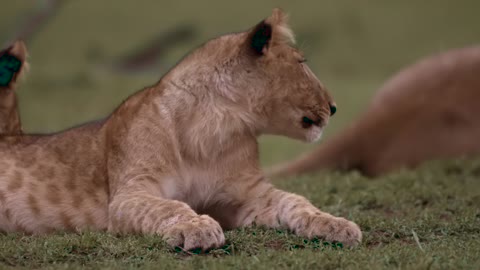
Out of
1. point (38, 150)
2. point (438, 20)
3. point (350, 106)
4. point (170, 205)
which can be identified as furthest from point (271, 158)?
point (438, 20)

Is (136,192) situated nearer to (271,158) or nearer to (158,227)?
(158,227)

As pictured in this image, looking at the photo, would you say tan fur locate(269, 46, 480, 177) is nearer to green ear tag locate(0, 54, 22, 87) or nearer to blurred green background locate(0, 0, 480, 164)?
green ear tag locate(0, 54, 22, 87)

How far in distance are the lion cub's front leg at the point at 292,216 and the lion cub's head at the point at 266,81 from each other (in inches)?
10.9

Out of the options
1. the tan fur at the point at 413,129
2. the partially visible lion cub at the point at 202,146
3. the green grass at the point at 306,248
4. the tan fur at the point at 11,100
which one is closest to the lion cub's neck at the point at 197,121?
the partially visible lion cub at the point at 202,146

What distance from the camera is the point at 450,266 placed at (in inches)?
104

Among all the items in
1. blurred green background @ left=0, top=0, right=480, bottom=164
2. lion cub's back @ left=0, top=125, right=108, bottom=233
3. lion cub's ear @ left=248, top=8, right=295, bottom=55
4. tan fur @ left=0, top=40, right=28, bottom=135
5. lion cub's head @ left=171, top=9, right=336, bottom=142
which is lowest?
lion cub's back @ left=0, top=125, right=108, bottom=233

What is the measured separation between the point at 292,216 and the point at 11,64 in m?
1.71

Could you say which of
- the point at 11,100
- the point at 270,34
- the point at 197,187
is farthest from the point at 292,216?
the point at 11,100

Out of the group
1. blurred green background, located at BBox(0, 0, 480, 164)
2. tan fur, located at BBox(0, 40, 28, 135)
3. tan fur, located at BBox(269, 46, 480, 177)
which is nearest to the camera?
tan fur, located at BBox(0, 40, 28, 135)

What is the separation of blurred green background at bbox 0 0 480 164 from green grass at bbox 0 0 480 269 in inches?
0.6

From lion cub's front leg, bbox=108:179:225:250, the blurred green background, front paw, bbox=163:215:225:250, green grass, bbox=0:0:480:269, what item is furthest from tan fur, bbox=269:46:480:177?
the blurred green background

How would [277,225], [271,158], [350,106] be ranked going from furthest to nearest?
[350,106] → [271,158] → [277,225]

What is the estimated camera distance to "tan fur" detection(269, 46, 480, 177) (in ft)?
18.6

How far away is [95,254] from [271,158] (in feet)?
14.2
